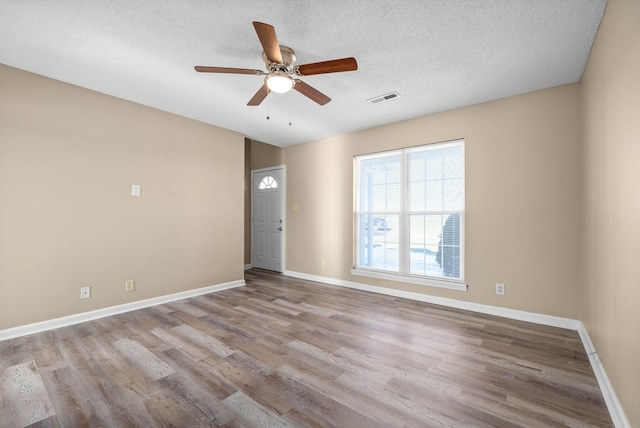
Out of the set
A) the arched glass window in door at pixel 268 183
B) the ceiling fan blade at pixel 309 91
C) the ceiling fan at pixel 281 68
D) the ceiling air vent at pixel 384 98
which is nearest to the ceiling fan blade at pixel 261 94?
the ceiling fan at pixel 281 68

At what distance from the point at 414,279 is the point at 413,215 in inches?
36.2

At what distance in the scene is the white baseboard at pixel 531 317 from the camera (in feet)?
5.36

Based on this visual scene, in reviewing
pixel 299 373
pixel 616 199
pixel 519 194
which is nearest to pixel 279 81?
pixel 299 373

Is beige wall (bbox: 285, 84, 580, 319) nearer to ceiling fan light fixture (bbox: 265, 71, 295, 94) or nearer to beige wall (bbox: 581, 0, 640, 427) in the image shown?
beige wall (bbox: 581, 0, 640, 427)

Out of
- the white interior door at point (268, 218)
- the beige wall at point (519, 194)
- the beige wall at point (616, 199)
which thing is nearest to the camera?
the beige wall at point (616, 199)

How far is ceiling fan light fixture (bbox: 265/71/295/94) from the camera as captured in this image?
2.17 metres

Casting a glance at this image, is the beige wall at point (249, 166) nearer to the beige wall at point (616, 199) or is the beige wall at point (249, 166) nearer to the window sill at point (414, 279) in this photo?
the window sill at point (414, 279)

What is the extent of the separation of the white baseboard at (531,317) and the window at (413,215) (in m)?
0.22

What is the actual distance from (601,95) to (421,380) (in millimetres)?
2507

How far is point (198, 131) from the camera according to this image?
4.16 meters

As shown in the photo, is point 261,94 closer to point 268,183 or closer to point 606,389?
point 606,389

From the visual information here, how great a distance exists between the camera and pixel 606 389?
178 centimetres

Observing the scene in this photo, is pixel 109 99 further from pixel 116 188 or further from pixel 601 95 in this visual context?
pixel 601 95

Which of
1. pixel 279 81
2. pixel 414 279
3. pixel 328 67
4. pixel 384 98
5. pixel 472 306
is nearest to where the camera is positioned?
pixel 328 67
